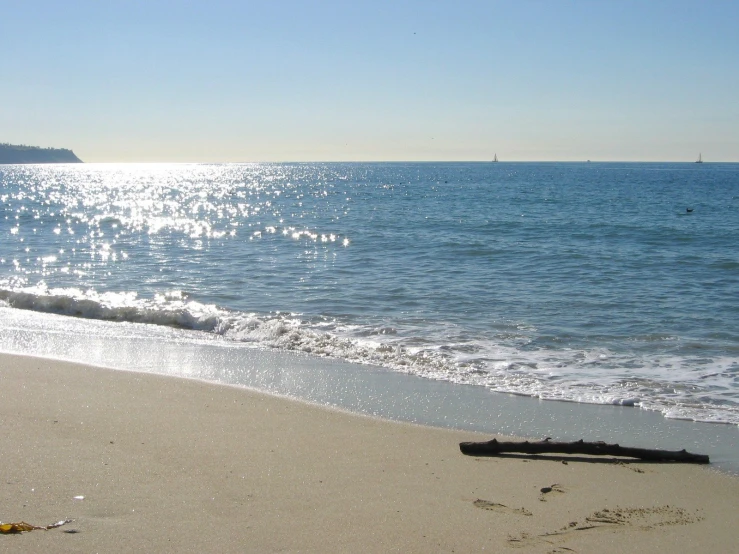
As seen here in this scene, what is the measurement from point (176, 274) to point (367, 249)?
277 inches

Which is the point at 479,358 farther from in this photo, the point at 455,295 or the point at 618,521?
the point at 618,521

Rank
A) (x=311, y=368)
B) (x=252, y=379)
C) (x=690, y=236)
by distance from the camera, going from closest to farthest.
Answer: (x=252, y=379), (x=311, y=368), (x=690, y=236)

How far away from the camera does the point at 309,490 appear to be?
486 centimetres

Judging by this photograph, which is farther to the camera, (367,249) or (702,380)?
(367,249)

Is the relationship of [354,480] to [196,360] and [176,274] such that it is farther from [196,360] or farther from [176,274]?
[176,274]

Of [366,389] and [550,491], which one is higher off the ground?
[550,491]

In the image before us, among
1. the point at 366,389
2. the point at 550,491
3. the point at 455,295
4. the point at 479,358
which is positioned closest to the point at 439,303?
the point at 455,295

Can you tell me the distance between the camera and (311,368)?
9023 millimetres

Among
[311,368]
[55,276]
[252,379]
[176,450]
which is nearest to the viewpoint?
[176,450]

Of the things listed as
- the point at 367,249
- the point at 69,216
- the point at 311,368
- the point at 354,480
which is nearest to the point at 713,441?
the point at 354,480

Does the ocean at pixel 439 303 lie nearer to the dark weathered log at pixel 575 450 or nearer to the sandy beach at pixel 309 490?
the dark weathered log at pixel 575 450

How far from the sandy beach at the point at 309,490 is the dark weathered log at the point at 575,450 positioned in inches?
3.8

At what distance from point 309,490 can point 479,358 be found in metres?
5.11

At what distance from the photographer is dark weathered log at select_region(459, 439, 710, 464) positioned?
574 centimetres
